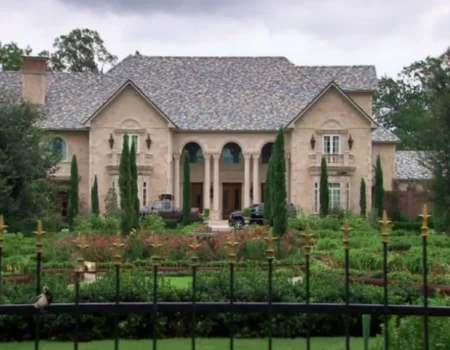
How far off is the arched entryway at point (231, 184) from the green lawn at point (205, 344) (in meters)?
38.9

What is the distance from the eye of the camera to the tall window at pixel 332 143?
166 feet

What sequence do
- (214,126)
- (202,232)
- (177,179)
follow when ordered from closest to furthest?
(202,232)
(214,126)
(177,179)

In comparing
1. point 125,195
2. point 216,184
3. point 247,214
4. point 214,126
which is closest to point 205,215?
point 247,214

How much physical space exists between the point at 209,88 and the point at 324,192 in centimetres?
1086

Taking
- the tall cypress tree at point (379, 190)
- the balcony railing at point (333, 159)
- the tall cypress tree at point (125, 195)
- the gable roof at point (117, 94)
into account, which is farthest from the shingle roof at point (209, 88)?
the tall cypress tree at point (125, 195)

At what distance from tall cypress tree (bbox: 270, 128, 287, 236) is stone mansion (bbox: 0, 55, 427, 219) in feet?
51.4

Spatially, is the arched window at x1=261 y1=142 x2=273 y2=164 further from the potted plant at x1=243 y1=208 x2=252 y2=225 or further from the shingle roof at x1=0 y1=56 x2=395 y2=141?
the potted plant at x1=243 y1=208 x2=252 y2=225

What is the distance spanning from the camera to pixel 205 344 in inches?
539

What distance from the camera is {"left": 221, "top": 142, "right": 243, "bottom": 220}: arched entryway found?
5306 centimetres

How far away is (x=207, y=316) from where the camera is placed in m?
14.2

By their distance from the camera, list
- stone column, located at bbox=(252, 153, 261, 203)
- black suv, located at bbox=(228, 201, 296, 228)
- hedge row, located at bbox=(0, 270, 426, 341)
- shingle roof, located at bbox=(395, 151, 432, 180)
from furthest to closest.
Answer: shingle roof, located at bbox=(395, 151, 432, 180)
stone column, located at bbox=(252, 153, 261, 203)
black suv, located at bbox=(228, 201, 296, 228)
hedge row, located at bbox=(0, 270, 426, 341)

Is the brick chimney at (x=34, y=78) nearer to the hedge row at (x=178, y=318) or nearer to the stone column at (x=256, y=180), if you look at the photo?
the stone column at (x=256, y=180)

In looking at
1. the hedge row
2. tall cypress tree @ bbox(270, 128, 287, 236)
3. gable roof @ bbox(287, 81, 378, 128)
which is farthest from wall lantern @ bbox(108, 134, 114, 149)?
the hedge row

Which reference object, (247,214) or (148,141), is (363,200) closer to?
(247,214)
